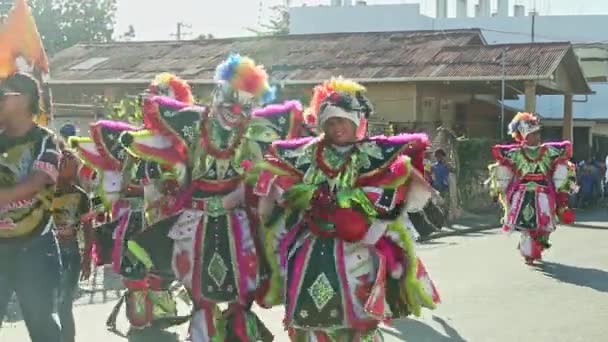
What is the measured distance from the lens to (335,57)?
27281mm

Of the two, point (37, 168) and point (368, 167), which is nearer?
point (37, 168)

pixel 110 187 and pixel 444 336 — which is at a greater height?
pixel 110 187

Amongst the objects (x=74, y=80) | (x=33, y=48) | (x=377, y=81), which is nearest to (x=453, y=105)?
(x=377, y=81)

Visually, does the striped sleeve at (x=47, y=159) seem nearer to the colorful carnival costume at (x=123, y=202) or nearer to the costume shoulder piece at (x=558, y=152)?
the colorful carnival costume at (x=123, y=202)

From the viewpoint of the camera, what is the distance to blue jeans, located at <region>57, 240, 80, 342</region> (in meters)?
6.21

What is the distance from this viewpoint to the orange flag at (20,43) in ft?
20.2

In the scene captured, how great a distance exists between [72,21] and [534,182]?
4819 centimetres

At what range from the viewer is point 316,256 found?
203 inches

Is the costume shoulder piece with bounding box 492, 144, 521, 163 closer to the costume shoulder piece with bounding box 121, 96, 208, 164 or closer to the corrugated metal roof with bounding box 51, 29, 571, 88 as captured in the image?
the costume shoulder piece with bounding box 121, 96, 208, 164

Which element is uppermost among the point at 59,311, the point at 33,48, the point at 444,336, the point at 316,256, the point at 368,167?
the point at 33,48

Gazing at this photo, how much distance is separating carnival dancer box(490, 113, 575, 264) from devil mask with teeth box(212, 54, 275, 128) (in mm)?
6841

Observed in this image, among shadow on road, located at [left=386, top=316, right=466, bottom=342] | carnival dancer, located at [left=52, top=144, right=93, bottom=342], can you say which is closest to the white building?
shadow on road, located at [left=386, top=316, right=466, bottom=342]

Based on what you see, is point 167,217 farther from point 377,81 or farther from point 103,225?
point 377,81

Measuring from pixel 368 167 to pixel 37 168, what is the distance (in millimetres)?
1746
